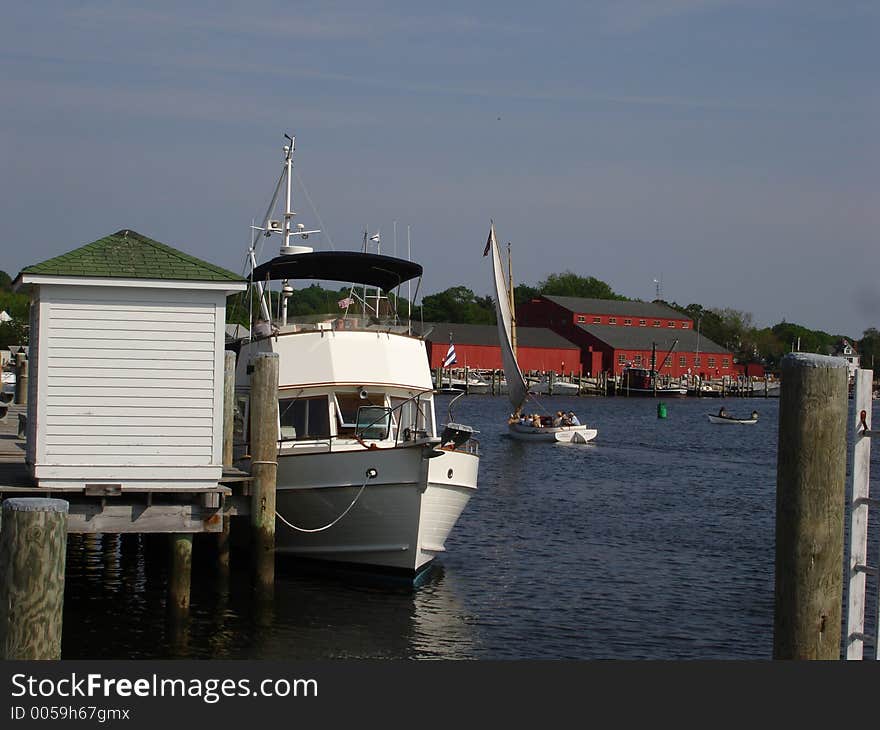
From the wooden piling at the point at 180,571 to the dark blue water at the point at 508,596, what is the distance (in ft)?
1.08

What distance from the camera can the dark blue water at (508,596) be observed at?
18.1 meters

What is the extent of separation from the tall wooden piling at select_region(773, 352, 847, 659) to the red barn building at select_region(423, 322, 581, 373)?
133 meters

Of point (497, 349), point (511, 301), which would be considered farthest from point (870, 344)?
point (511, 301)

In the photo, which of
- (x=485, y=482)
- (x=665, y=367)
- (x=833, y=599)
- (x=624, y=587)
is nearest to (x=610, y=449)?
(x=485, y=482)

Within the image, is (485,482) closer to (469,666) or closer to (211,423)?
(211,423)

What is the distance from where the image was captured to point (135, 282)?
1593cm

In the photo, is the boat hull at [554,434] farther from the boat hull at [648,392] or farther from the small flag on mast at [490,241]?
the boat hull at [648,392]

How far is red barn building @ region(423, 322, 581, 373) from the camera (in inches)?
5674

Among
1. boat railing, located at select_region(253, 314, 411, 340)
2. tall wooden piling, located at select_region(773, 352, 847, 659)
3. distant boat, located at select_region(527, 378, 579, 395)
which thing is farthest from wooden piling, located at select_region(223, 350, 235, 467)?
distant boat, located at select_region(527, 378, 579, 395)

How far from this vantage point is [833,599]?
755 cm

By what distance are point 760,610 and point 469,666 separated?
11.3m

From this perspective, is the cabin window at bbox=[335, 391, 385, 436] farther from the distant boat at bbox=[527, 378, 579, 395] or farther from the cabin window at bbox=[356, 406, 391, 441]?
the distant boat at bbox=[527, 378, 579, 395]

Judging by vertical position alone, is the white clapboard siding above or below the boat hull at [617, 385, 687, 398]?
above

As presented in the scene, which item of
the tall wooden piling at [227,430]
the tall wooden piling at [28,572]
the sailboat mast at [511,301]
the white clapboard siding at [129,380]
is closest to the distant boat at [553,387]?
the sailboat mast at [511,301]
